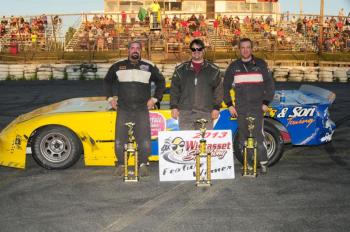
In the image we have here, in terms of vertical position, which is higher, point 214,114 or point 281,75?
point 214,114

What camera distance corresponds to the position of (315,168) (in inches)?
270

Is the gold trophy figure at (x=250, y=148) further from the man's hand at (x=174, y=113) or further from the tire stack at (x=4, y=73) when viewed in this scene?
the tire stack at (x=4, y=73)

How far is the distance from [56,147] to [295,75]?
→ 1466 cm

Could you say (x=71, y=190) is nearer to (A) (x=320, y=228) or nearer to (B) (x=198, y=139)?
(B) (x=198, y=139)

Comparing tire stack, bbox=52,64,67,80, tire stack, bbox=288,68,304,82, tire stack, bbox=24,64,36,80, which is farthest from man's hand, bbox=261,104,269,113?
tire stack, bbox=24,64,36,80

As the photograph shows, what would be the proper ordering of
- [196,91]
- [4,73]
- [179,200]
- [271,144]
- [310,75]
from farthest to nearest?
[4,73] → [310,75] → [271,144] → [196,91] → [179,200]

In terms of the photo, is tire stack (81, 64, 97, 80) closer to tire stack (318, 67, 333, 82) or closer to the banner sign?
tire stack (318, 67, 333, 82)

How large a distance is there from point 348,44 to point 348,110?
1274 centimetres

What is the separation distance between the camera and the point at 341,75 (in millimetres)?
19438

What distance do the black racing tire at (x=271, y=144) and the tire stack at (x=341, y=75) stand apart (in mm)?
13690

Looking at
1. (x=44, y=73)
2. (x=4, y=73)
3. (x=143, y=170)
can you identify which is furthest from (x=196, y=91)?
(x=4, y=73)

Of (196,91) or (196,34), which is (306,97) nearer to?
(196,91)

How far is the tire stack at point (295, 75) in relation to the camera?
19703 mm

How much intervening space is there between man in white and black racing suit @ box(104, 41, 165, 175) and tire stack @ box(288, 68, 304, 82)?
1414cm
